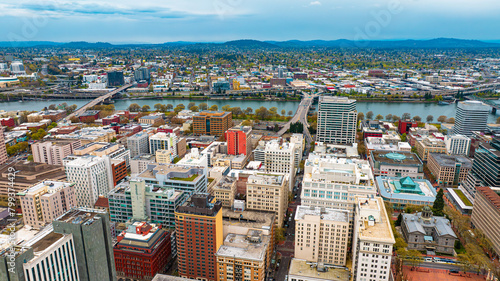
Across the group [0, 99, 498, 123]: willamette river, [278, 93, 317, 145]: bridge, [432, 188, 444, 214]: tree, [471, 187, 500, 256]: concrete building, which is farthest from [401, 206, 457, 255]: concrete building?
[0, 99, 498, 123]: willamette river

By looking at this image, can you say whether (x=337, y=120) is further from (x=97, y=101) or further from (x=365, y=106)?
(x=97, y=101)

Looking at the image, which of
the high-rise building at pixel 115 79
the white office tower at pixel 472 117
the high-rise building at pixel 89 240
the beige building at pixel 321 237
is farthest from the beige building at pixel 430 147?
the high-rise building at pixel 115 79

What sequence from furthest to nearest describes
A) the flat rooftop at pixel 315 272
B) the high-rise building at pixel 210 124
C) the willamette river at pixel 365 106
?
the willamette river at pixel 365 106
the high-rise building at pixel 210 124
the flat rooftop at pixel 315 272

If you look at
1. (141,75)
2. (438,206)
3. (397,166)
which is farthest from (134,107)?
(438,206)

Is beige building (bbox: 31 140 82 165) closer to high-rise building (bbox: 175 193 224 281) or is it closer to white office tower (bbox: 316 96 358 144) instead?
high-rise building (bbox: 175 193 224 281)

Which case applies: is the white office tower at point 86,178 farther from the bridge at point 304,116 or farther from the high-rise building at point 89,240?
the bridge at point 304,116

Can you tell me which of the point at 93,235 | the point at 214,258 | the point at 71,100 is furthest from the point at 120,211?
the point at 71,100

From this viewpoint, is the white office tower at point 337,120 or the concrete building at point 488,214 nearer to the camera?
the concrete building at point 488,214
